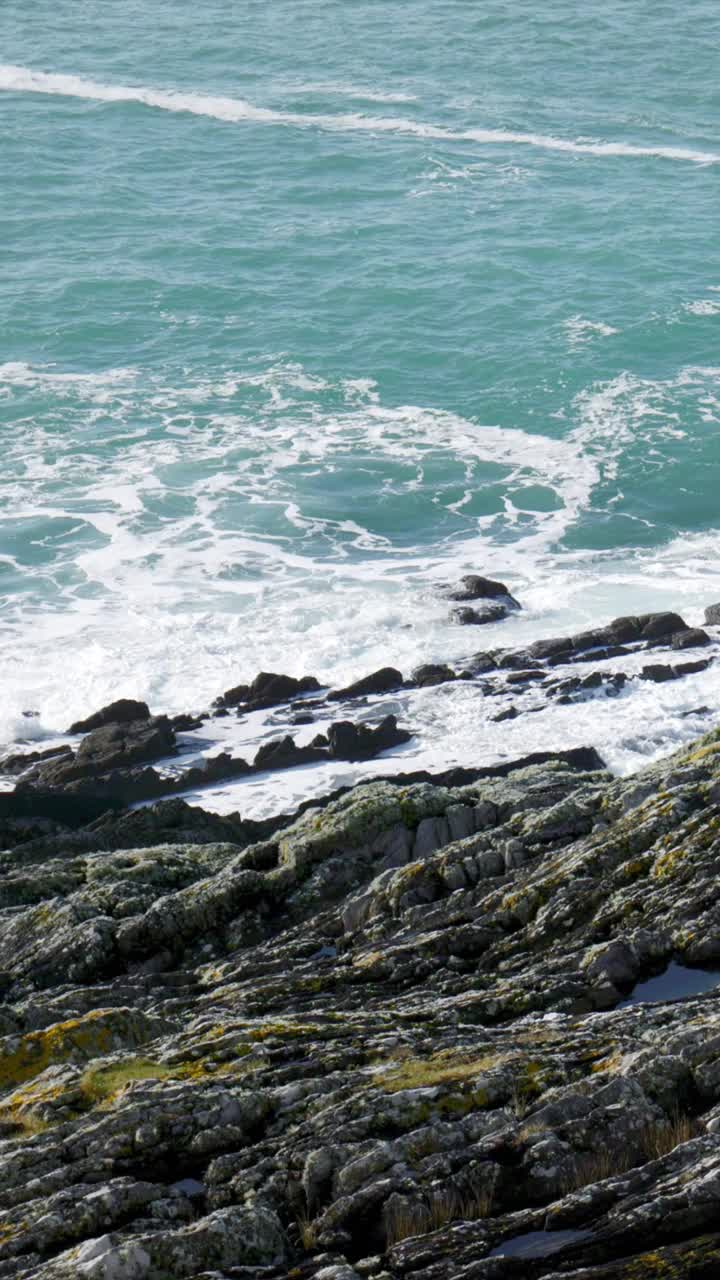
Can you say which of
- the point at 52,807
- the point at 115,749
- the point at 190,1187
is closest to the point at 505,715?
the point at 115,749

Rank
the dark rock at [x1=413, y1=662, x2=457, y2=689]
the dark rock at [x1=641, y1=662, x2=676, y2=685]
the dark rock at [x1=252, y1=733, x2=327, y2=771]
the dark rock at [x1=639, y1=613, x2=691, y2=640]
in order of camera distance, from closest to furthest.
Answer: the dark rock at [x1=252, y1=733, x2=327, y2=771] < the dark rock at [x1=641, y1=662, x2=676, y2=685] < the dark rock at [x1=413, y1=662, x2=457, y2=689] < the dark rock at [x1=639, y1=613, x2=691, y2=640]

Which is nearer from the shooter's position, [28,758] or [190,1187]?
[190,1187]

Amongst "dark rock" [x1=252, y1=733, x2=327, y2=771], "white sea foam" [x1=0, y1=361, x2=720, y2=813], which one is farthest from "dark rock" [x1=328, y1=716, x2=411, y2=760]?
"white sea foam" [x1=0, y1=361, x2=720, y2=813]

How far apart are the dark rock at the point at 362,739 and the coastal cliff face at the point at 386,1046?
1130 centimetres

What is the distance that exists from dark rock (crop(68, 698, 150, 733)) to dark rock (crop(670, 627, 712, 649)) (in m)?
14.2

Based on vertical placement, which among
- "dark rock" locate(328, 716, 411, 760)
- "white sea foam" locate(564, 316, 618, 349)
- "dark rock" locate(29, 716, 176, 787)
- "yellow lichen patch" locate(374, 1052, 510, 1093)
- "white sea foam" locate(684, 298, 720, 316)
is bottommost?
"dark rock" locate(29, 716, 176, 787)

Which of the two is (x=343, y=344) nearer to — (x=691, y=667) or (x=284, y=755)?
(x=691, y=667)

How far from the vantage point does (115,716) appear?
3619cm

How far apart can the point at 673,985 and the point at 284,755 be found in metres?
20.4

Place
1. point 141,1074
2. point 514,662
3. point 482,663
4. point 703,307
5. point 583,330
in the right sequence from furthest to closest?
1. point 703,307
2. point 583,330
3. point 482,663
4. point 514,662
5. point 141,1074

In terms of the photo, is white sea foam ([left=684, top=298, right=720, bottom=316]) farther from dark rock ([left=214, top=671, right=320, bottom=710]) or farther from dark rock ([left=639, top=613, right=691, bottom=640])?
dark rock ([left=214, top=671, right=320, bottom=710])

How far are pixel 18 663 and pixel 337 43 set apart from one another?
98.9 metres

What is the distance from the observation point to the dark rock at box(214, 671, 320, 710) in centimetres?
3709

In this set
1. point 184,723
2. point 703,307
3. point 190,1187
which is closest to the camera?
point 190,1187
